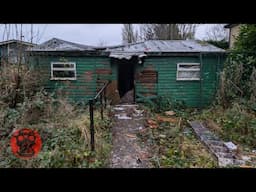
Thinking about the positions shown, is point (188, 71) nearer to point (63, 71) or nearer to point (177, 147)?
point (177, 147)

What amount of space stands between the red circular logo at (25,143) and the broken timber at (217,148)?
10.4 feet

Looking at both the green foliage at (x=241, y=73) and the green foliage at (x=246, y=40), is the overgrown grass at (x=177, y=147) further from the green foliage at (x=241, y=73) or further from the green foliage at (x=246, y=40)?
the green foliage at (x=246, y=40)

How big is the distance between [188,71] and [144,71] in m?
1.68

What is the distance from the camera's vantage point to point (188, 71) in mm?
8500

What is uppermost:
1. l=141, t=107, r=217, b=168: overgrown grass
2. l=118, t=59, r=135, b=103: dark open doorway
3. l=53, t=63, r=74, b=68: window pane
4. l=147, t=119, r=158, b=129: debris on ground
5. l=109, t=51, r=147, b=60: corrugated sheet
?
l=109, t=51, r=147, b=60: corrugated sheet

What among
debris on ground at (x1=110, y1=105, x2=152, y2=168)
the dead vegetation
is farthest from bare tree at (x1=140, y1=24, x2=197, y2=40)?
the dead vegetation

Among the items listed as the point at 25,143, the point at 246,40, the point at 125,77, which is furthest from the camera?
the point at 125,77

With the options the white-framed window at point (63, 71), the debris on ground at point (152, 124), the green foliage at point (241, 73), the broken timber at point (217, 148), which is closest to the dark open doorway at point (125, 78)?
the white-framed window at point (63, 71)

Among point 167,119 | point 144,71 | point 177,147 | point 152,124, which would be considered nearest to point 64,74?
point 144,71

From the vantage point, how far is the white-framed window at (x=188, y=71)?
8414 mm

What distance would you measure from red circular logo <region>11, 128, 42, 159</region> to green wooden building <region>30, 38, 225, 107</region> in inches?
166

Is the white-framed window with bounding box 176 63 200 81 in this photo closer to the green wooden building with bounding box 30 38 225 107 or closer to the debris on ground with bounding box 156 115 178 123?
the green wooden building with bounding box 30 38 225 107

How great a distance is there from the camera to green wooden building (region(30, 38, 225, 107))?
8.30 metres
